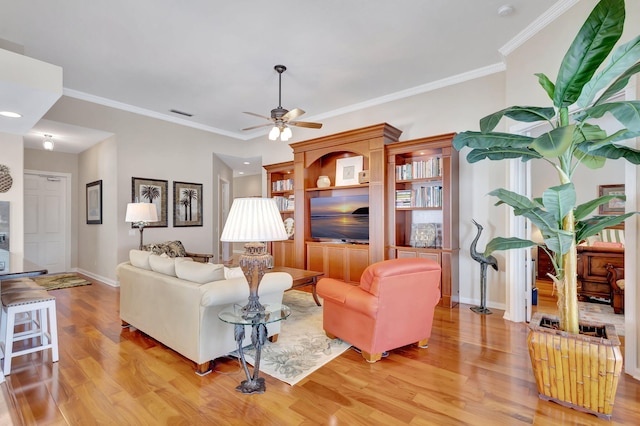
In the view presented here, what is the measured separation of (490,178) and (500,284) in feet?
4.53

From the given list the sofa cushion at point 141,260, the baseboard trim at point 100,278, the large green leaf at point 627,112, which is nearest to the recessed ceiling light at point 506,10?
the large green leaf at point 627,112

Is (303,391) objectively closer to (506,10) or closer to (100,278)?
(506,10)

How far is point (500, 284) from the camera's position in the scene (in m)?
4.02

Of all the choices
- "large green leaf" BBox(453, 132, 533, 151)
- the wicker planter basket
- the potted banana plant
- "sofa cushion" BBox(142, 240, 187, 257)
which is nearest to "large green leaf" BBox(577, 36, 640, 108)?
the potted banana plant

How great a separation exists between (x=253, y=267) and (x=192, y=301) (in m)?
0.64

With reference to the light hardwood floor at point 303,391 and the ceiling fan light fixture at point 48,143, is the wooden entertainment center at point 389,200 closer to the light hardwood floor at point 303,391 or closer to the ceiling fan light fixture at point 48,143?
the light hardwood floor at point 303,391

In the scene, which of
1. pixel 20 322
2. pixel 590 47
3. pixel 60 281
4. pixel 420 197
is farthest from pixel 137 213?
pixel 590 47

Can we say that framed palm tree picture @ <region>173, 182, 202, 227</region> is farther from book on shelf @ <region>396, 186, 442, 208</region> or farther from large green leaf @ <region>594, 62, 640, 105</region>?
large green leaf @ <region>594, 62, 640, 105</region>

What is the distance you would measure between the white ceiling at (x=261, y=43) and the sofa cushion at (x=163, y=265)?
2333 mm

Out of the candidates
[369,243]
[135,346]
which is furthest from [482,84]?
[135,346]

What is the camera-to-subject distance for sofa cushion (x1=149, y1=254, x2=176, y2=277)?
273 centimetres

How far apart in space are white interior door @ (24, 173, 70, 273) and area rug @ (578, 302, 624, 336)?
30.5 feet

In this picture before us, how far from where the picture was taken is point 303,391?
2172 mm

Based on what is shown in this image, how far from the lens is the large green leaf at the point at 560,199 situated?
5.91 feet
